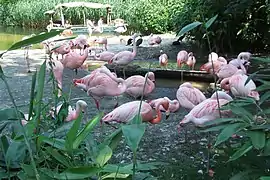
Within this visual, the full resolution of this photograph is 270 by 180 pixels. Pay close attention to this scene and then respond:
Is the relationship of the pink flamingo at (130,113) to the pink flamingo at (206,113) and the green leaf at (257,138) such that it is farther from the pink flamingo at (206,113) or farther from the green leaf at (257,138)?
the green leaf at (257,138)

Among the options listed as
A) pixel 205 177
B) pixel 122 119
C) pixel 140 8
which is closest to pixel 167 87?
pixel 122 119

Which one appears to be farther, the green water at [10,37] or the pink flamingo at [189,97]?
the green water at [10,37]

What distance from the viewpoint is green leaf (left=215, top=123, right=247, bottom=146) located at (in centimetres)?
123

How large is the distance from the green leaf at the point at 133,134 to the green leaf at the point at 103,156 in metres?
0.20

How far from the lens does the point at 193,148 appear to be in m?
3.51

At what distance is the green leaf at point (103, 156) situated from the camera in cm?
110

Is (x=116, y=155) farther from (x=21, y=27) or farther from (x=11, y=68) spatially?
(x=21, y=27)

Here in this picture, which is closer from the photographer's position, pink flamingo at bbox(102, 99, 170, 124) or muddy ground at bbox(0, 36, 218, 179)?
muddy ground at bbox(0, 36, 218, 179)

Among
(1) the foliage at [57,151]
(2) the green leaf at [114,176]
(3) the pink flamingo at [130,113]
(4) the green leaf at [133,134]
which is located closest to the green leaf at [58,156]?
(1) the foliage at [57,151]

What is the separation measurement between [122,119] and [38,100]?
8.26ft

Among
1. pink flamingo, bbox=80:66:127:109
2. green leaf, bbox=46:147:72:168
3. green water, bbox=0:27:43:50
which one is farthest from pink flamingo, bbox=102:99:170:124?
green water, bbox=0:27:43:50

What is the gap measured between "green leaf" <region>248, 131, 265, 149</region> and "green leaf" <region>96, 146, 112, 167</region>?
380 millimetres

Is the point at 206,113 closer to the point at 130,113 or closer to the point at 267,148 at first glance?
the point at 130,113

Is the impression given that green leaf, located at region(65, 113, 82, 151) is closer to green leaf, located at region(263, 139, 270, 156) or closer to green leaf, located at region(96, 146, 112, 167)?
green leaf, located at region(96, 146, 112, 167)
